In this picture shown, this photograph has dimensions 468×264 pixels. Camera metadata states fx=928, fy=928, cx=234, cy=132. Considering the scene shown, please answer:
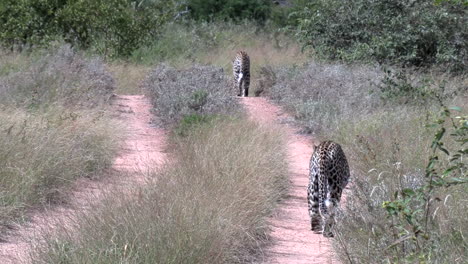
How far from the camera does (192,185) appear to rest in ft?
28.2

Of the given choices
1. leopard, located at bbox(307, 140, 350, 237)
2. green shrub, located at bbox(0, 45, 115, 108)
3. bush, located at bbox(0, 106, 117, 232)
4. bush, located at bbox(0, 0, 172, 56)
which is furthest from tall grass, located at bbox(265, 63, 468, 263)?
bush, located at bbox(0, 0, 172, 56)

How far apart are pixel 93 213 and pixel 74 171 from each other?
3.43 metres

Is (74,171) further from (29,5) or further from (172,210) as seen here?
(29,5)

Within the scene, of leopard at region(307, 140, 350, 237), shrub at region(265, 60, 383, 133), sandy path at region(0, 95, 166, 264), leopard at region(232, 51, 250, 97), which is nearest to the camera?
sandy path at region(0, 95, 166, 264)

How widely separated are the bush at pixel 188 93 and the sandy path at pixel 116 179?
0.37m

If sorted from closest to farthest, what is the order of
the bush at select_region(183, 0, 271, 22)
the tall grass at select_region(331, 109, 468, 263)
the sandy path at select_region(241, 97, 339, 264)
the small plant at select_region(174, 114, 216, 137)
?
the tall grass at select_region(331, 109, 468, 263) < the sandy path at select_region(241, 97, 339, 264) < the small plant at select_region(174, 114, 216, 137) < the bush at select_region(183, 0, 271, 22)

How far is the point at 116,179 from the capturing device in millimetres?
10523

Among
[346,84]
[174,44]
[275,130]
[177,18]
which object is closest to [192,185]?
[275,130]

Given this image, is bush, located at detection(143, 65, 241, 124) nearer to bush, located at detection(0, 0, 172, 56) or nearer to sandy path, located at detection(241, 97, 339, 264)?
sandy path, located at detection(241, 97, 339, 264)

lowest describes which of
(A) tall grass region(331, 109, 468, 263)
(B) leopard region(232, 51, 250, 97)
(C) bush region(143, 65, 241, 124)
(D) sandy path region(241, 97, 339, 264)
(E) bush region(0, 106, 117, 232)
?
(B) leopard region(232, 51, 250, 97)

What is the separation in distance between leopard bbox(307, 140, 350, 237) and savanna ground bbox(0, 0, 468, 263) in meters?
0.37

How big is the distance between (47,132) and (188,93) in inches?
278

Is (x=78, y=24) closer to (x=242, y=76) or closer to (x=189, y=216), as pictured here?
(x=242, y=76)

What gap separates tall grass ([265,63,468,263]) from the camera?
22.1 ft
